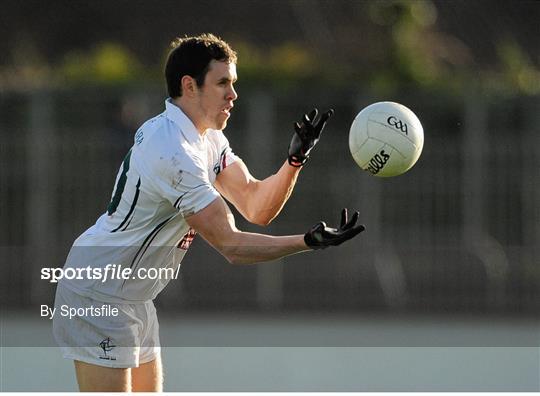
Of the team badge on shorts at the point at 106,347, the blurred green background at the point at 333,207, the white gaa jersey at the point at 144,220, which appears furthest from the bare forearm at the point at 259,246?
the blurred green background at the point at 333,207

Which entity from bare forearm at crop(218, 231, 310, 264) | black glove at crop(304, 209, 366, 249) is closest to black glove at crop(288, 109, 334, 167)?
bare forearm at crop(218, 231, 310, 264)

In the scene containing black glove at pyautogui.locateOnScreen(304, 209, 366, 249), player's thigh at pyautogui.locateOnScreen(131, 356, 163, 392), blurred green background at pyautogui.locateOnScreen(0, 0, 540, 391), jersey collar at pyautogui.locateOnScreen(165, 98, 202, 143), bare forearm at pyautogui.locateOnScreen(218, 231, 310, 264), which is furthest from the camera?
blurred green background at pyautogui.locateOnScreen(0, 0, 540, 391)

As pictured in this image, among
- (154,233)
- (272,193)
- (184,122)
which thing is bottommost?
(154,233)

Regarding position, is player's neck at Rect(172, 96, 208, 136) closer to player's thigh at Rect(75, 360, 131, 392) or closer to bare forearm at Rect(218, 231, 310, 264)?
bare forearm at Rect(218, 231, 310, 264)

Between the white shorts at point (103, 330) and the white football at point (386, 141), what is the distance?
142cm

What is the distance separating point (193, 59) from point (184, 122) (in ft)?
1.11

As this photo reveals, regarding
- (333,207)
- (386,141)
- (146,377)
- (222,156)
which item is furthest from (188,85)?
(333,207)

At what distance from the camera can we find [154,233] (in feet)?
19.6

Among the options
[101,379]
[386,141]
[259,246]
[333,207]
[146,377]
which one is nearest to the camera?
[259,246]

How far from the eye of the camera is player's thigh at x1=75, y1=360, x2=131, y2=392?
19.1 ft

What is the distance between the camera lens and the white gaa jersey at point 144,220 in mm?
5828

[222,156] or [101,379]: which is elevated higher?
[222,156]

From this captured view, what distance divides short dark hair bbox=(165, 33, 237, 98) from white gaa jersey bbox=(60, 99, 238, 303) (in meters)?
0.15

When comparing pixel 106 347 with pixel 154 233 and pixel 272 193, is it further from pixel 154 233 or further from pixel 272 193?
pixel 272 193
